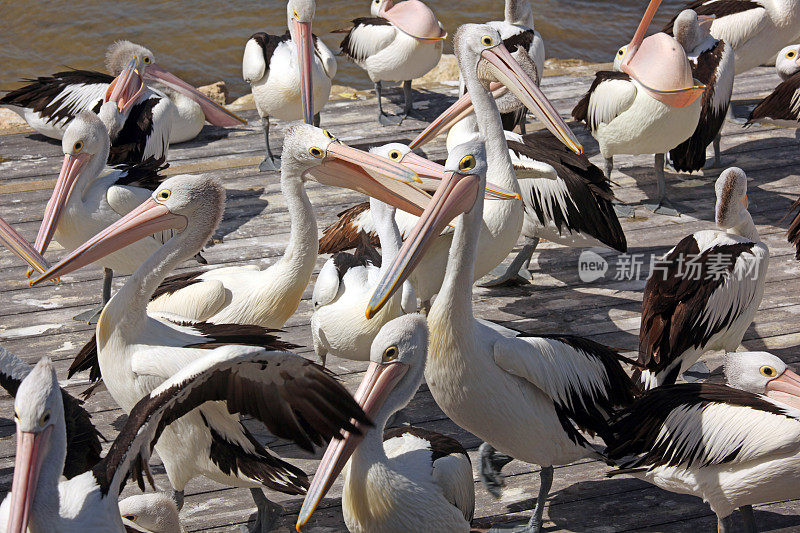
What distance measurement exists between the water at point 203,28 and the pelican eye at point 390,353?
7.64 m

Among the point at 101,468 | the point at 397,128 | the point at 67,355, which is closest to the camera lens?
the point at 101,468

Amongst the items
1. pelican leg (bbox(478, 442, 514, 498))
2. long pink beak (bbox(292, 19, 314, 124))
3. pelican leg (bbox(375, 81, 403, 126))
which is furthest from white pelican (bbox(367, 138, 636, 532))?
pelican leg (bbox(375, 81, 403, 126))

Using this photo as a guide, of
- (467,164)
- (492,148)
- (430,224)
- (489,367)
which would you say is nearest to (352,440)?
(489,367)

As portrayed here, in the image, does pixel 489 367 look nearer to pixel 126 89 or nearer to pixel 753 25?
pixel 126 89

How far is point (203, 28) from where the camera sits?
1123 centimetres

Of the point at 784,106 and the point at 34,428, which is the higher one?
the point at 34,428

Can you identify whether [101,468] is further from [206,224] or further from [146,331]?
[206,224]

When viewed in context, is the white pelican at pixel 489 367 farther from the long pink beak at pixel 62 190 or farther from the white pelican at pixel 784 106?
the white pelican at pixel 784 106

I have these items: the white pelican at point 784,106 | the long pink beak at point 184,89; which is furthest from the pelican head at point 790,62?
the long pink beak at point 184,89

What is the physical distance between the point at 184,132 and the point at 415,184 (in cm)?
287

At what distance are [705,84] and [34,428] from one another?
4.50m

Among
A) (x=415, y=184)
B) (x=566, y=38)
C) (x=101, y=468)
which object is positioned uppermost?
(x=415, y=184)

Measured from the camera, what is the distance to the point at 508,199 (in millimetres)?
4090

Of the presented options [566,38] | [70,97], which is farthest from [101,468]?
[566,38]
